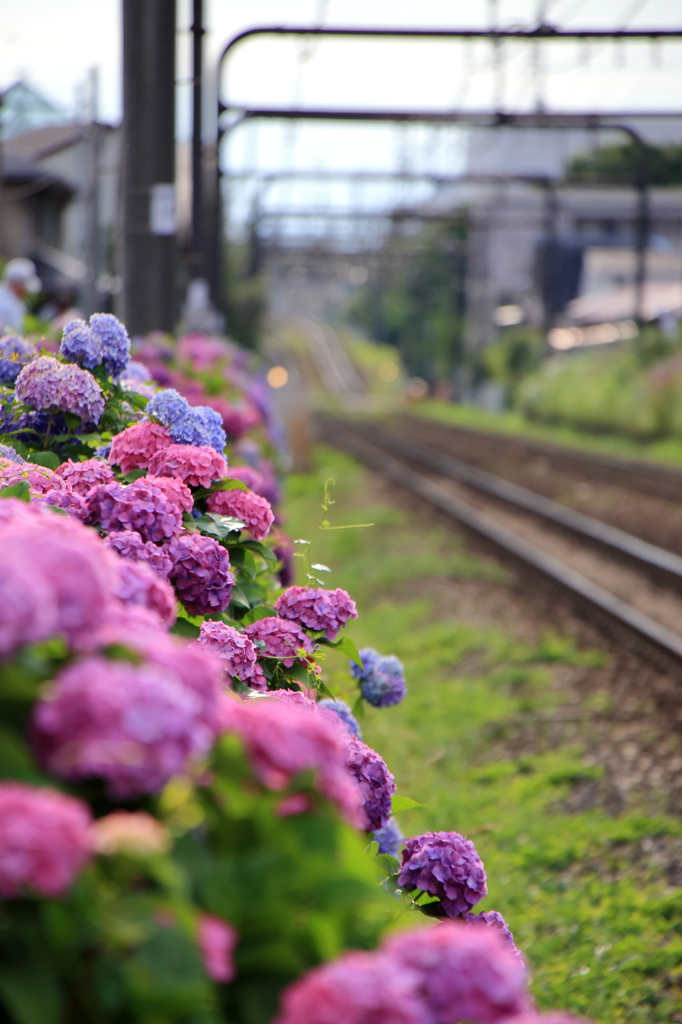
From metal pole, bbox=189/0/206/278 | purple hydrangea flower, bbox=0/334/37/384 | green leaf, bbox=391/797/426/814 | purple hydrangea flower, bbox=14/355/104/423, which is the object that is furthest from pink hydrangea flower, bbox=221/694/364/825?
metal pole, bbox=189/0/206/278

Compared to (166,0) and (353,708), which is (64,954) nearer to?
(353,708)

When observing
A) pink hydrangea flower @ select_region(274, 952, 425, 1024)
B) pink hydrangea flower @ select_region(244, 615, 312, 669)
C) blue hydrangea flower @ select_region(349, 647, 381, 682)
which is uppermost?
pink hydrangea flower @ select_region(274, 952, 425, 1024)

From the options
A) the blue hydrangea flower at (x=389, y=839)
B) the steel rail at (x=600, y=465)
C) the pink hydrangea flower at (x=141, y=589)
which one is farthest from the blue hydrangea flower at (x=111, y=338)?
the steel rail at (x=600, y=465)

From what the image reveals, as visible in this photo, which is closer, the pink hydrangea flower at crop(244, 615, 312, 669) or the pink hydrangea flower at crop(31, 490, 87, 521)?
the pink hydrangea flower at crop(31, 490, 87, 521)

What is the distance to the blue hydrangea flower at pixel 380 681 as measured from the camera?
2.88 meters

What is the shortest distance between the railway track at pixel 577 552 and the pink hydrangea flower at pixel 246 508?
15.8 ft

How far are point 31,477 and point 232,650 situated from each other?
537 mm

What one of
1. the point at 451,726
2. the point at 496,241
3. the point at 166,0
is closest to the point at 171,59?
the point at 166,0

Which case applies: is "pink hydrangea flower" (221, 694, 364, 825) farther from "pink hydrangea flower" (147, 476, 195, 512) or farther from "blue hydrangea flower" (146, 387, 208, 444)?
"blue hydrangea flower" (146, 387, 208, 444)

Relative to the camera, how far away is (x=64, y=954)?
984 millimetres

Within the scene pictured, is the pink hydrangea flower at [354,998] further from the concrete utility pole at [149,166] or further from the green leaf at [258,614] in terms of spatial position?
the concrete utility pole at [149,166]

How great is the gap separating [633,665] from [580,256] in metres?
61.7

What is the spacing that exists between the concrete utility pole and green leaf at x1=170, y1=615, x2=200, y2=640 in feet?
15.5

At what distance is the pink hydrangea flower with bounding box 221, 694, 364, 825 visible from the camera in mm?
1127
